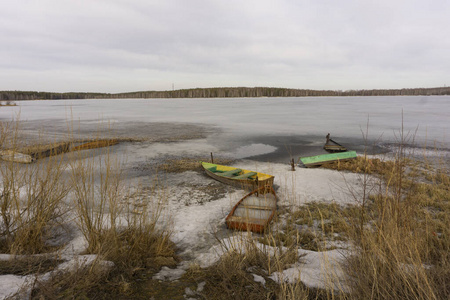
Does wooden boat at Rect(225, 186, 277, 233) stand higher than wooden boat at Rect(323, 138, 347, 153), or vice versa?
wooden boat at Rect(323, 138, 347, 153)

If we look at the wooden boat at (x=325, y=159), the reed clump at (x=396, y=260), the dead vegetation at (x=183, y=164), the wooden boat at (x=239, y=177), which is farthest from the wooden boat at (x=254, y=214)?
the wooden boat at (x=325, y=159)

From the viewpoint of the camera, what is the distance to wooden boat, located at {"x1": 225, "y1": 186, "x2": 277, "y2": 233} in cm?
587

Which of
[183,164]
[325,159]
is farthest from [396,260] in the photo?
[183,164]

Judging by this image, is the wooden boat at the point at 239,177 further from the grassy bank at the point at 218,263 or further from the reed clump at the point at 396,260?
the reed clump at the point at 396,260

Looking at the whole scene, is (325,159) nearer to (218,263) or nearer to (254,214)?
(254,214)

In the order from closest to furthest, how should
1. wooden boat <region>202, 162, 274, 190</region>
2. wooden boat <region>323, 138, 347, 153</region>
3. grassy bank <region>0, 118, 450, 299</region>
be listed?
grassy bank <region>0, 118, 450, 299</region> → wooden boat <region>202, 162, 274, 190</region> → wooden boat <region>323, 138, 347, 153</region>

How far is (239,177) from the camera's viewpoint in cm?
923

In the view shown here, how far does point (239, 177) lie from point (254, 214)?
2.63m

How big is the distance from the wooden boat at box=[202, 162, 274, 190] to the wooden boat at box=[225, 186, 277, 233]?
1.39ft

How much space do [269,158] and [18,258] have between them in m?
11.7

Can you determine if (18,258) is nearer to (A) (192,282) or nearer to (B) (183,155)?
(A) (192,282)

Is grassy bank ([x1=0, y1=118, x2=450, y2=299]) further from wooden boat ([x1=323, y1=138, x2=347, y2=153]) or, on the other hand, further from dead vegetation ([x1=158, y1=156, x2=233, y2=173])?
wooden boat ([x1=323, y1=138, x2=347, y2=153])

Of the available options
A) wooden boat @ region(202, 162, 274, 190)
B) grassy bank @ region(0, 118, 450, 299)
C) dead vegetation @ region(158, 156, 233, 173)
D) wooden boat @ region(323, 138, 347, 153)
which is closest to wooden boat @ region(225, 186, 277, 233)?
Answer: wooden boat @ region(202, 162, 274, 190)

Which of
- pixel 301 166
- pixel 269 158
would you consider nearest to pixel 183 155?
pixel 269 158
